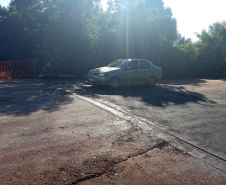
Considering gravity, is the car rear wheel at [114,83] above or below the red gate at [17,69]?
below

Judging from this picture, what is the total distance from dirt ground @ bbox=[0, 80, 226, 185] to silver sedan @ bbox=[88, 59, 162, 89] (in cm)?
600

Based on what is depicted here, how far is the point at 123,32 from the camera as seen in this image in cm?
2136

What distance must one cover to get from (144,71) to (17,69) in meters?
9.89

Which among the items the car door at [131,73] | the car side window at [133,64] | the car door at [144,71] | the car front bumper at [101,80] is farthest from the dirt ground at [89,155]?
the car door at [144,71]

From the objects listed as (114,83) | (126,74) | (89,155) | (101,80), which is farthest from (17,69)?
(89,155)

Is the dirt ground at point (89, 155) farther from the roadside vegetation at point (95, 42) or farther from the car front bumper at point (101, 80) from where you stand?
the roadside vegetation at point (95, 42)

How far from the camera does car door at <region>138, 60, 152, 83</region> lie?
13.9m

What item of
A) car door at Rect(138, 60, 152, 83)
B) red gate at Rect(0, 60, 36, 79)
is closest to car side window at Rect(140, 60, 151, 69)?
car door at Rect(138, 60, 152, 83)

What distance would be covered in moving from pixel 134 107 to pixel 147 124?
6.80ft

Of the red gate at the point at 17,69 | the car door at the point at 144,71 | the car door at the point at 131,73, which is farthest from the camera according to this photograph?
the red gate at the point at 17,69

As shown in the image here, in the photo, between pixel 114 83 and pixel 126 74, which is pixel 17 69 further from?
pixel 126 74

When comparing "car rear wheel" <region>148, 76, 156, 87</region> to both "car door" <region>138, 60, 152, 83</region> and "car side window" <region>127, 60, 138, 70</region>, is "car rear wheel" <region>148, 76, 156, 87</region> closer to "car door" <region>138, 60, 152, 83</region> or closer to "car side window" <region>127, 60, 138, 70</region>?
"car door" <region>138, 60, 152, 83</region>

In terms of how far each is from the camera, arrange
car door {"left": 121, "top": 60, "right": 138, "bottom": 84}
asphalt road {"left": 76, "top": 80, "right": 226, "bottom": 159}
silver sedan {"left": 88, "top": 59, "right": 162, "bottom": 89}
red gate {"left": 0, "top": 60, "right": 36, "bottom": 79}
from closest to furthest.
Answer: asphalt road {"left": 76, "top": 80, "right": 226, "bottom": 159}
silver sedan {"left": 88, "top": 59, "right": 162, "bottom": 89}
car door {"left": 121, "top": 60, "right": 138, "bottom": 84}
red gate {"left": 0, "top": 60, "right": 36, "bottom": 79}

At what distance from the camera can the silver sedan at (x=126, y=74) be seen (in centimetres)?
1283
